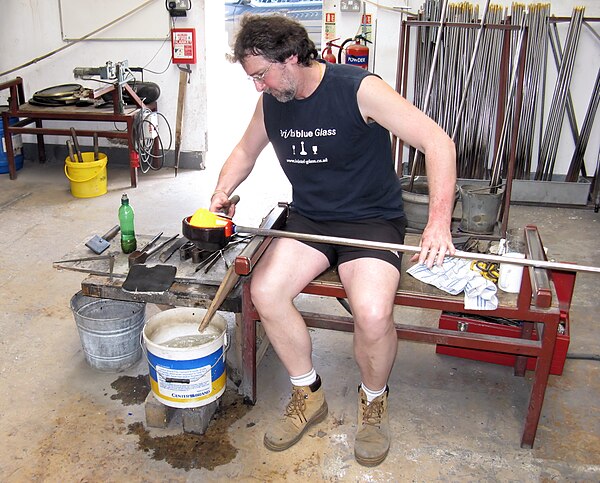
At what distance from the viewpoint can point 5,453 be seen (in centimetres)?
204

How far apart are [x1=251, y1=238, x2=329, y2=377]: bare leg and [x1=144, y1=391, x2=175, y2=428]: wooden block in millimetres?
438

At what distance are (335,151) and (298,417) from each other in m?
0.89

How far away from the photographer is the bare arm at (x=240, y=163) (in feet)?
7.64

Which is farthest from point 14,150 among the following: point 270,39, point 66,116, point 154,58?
point 270,39

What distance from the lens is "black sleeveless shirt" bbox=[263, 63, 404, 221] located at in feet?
6.80

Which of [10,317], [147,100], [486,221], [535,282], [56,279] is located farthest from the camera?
[147,100]

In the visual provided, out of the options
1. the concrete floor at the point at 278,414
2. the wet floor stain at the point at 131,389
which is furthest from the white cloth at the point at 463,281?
the wet floor stain at the point at 131,389

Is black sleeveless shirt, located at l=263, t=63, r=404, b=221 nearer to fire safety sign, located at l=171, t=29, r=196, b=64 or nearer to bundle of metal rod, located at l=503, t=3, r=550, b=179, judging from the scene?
bundle of metal rod, located at l=503, t=3, r=550, b=179

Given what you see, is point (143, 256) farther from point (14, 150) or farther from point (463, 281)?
point (14, 150)

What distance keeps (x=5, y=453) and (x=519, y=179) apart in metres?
3.71

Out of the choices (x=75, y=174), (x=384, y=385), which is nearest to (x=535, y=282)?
(x=384, y=385)

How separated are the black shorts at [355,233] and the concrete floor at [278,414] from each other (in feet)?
1.87

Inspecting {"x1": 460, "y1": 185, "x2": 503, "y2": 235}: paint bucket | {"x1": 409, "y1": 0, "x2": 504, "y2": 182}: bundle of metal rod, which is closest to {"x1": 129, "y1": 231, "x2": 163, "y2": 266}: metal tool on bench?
{"x1": 460, "y1": 185, "x2": 503, "y2": 235}: paint bucket

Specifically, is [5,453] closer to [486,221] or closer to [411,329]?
[411,329]
